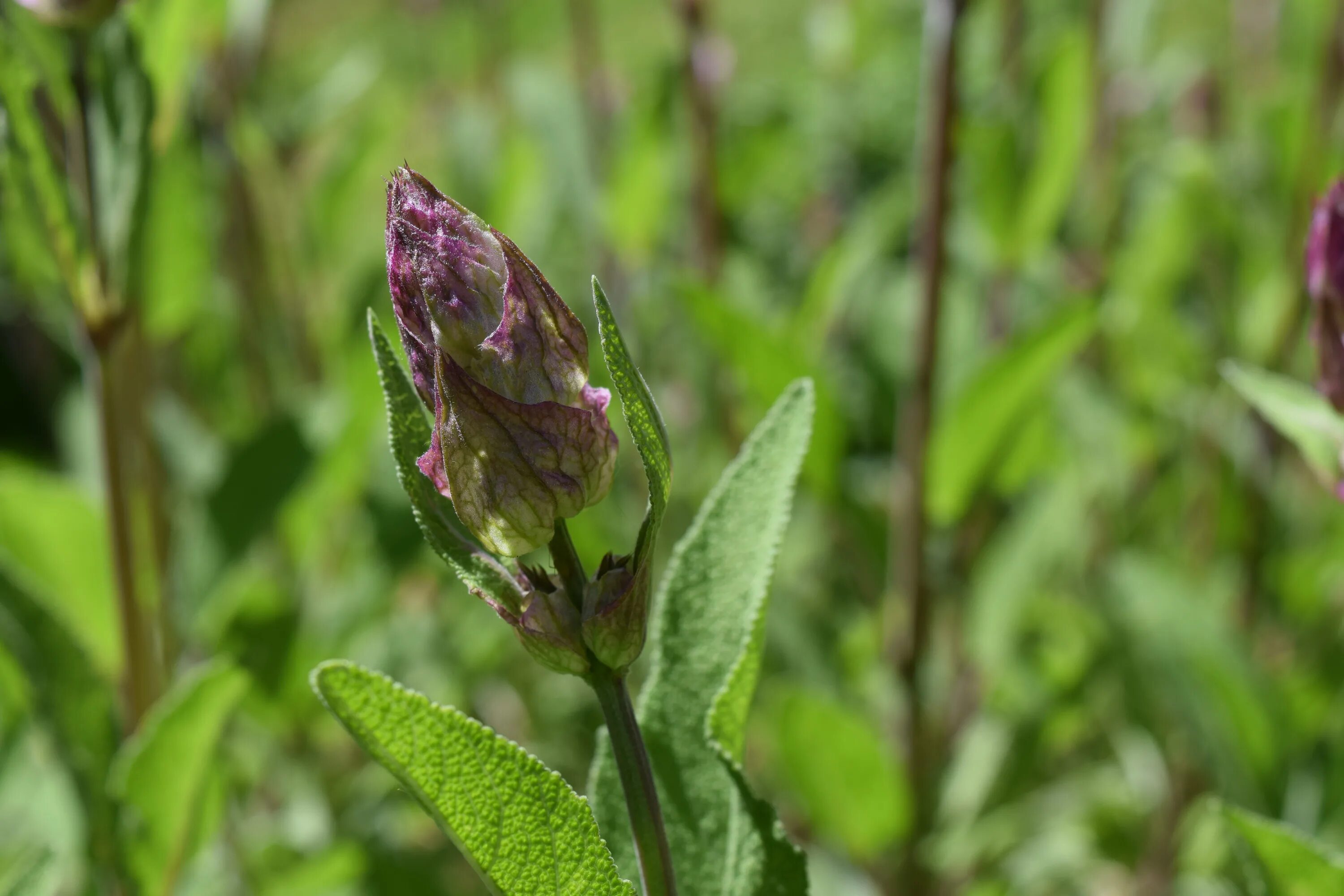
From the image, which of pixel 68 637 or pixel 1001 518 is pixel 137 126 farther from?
pixel 1001 518

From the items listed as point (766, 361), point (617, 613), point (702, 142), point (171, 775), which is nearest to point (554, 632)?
point (617, 613)

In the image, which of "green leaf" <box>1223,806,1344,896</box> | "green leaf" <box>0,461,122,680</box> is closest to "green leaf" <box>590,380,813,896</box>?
"green leaf" <box>1223,806,1344,896</box>

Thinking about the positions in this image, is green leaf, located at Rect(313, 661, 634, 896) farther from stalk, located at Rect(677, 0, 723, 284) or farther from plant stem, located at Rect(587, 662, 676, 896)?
stalk, located at Rect(677, 0, 723, 284)

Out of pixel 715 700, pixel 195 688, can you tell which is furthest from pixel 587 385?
pixel 195 688

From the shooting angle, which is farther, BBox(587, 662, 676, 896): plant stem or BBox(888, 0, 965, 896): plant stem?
BBox(888, 0, 965, 896): plant stem

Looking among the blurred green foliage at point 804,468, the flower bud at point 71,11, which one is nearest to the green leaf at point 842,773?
the blurred green foliage at point 804,468

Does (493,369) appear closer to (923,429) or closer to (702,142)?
(923,429)
